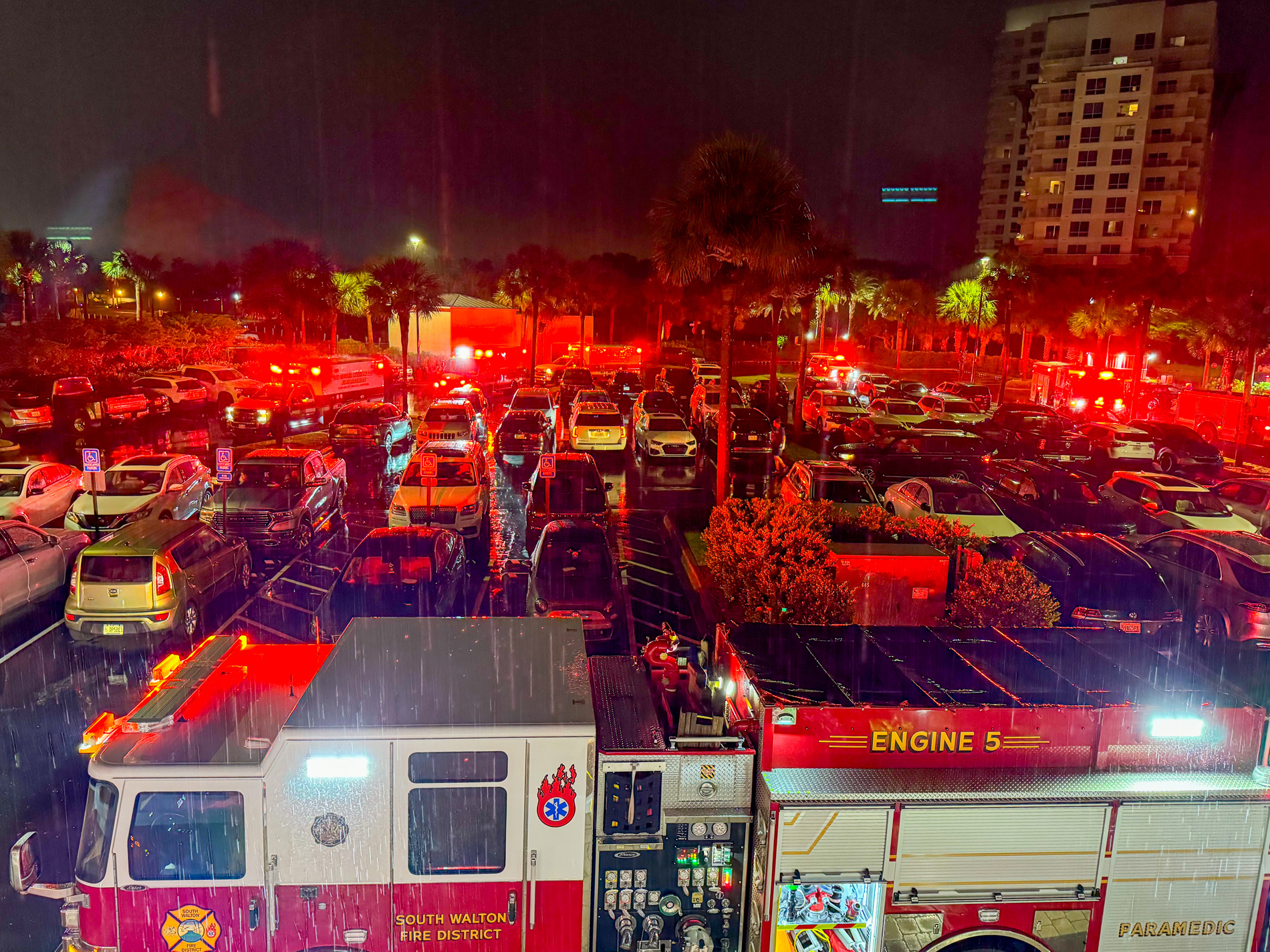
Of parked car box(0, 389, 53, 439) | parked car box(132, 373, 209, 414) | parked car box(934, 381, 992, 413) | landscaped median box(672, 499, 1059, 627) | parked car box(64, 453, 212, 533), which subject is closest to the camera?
landscaped median box(672, 499, 1059, 627)

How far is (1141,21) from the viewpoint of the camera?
96375 millimetres

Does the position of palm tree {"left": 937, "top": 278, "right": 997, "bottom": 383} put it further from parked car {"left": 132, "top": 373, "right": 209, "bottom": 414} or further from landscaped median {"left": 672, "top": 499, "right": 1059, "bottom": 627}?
landscaped median {"left": 672, "top": 499, "right": 1059, "bottom": 627}

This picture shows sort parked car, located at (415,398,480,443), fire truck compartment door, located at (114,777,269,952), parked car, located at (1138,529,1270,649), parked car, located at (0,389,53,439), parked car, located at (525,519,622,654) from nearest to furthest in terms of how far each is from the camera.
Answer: fire truck compartment door, located at (114,777,269,952) < parked car, located at (525,519,622,654) < parked car, located at (1138,529,1270,649) < parked car, located at (415,398,480,443) < parked car, located at (0,389,53,439)

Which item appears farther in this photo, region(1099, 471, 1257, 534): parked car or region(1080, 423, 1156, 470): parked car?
region(1080, 423, 1156, 470): parked car

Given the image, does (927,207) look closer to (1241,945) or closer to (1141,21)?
(1141,21)

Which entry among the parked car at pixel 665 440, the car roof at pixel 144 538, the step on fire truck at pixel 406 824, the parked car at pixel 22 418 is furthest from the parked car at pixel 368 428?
the step on fire truck at pixel 406 824

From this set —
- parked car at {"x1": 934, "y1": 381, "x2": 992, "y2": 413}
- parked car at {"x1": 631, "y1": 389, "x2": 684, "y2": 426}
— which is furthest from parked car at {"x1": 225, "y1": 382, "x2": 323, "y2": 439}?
parked car at {"x1": 934, "y1": 381, "x2": 992, "y2": 413}

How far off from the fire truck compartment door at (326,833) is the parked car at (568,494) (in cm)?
1161

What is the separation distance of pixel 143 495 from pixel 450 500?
652 cm

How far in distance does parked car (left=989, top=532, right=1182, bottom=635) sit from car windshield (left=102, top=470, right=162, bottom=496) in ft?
54.8

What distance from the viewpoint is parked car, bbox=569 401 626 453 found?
95.8 ft

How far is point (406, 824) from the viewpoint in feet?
16.8

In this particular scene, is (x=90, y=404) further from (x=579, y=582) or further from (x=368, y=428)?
(x=579, y=582)

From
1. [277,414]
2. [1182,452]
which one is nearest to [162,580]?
[277,414]
